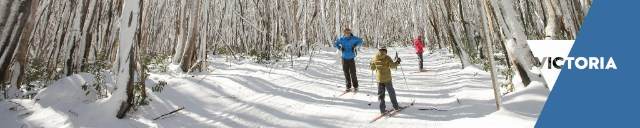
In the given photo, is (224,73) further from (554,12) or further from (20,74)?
(554,12)

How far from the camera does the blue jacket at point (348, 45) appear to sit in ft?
27.7

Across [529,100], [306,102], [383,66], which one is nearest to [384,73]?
[383,66]

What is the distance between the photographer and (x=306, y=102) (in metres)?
7.34

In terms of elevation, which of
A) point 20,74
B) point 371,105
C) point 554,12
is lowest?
point 371,105

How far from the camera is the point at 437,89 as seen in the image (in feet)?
29.4

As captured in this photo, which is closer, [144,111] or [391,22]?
[144,111]

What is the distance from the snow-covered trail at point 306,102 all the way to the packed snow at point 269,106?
1 centimetres

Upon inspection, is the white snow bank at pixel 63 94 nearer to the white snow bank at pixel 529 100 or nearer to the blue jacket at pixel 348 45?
the blue jacket at pixel 348 45

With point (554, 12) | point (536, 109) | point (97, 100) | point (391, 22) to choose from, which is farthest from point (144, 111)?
point (391, 22)

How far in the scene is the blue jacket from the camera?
8453 millimetres

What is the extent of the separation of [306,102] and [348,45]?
1.59m

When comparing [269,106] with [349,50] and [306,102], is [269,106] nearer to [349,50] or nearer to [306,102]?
[306,102]

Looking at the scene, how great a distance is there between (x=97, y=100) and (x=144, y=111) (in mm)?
709

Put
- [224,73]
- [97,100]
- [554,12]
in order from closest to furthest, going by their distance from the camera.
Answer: [97,100] < [554,12] < [224,73]
